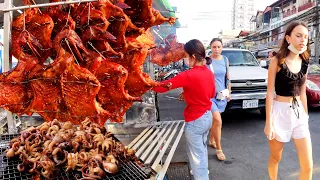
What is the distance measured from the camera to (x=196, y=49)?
3.31m

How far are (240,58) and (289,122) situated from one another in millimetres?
5785

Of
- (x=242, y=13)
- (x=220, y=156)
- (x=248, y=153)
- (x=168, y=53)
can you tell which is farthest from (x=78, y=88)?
(x=242, y=13)

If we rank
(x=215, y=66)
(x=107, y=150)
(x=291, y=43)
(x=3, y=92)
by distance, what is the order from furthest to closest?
1. (x=215, y=66)
2. (x=291, y=43)
3. (x=107, y=150)
4. (x=3, y=92)

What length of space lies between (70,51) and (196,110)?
5.72 feet

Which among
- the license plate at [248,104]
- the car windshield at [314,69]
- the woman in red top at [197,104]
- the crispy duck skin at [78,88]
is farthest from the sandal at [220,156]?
the car windshield at [314,69]

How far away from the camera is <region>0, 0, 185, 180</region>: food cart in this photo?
2244 mm

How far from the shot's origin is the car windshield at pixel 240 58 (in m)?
8.57

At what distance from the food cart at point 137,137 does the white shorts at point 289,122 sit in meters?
1.19

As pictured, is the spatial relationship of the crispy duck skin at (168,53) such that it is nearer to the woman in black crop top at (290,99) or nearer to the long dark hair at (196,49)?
the long dark hair at (196,49)

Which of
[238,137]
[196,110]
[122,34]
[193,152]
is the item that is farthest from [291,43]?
[238,137]

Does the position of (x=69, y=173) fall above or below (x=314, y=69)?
below

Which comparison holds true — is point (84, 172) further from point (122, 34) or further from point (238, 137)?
point (238, 137)

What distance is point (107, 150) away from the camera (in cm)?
253

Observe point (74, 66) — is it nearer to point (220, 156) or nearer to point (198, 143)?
point (198, 143)
